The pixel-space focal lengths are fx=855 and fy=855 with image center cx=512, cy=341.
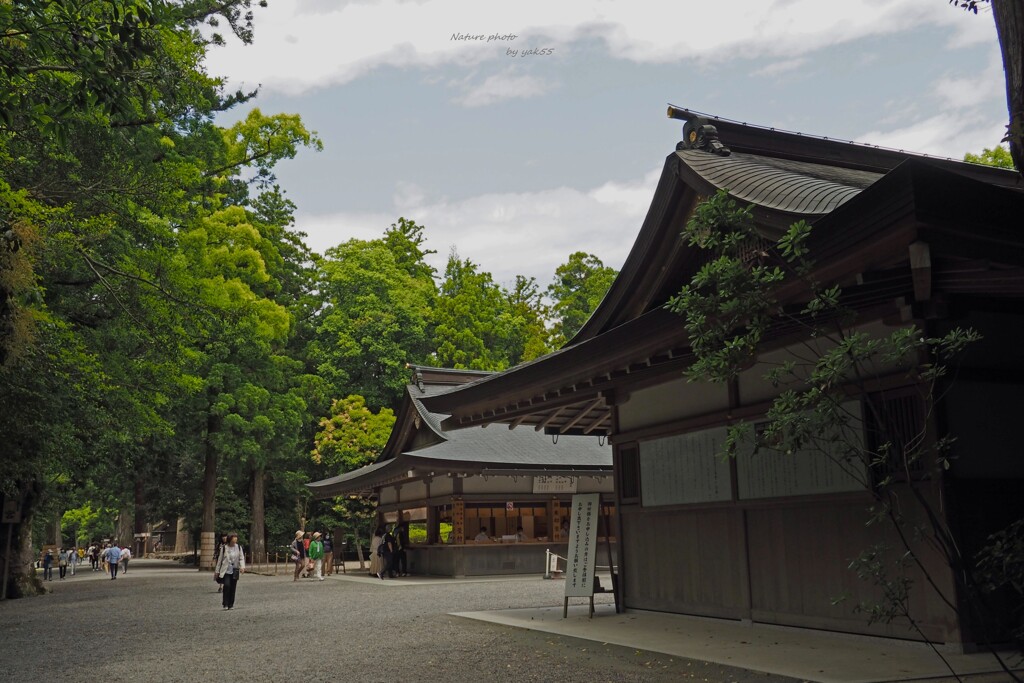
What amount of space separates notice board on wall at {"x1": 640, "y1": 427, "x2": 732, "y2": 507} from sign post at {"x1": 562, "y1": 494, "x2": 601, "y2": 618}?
0.83 meters

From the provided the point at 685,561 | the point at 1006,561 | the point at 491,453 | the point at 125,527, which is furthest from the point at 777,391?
the point at 125,527

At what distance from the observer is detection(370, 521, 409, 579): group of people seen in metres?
28.8

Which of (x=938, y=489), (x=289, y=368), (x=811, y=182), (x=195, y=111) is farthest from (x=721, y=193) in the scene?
(x=289, y=368)

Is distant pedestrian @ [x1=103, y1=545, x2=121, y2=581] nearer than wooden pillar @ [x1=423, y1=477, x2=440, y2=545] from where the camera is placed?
No

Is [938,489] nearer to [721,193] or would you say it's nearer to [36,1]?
[721,193]

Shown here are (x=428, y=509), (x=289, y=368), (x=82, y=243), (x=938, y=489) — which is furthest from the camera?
(x=289, y=368)

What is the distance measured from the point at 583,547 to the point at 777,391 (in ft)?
13.4

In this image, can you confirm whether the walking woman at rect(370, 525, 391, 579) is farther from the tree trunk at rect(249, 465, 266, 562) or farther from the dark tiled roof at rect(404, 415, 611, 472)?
the tree trunk at rect(249, 465, 266, 562)

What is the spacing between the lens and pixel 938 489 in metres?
8.08

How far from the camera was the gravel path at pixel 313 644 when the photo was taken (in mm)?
8703

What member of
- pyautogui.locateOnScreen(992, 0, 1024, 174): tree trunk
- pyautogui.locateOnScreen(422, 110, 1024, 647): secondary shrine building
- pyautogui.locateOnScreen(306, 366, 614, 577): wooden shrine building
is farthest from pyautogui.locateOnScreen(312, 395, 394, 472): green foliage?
pyautogui.locateOnScreen(992, 0, 1024, 174): tree trunk

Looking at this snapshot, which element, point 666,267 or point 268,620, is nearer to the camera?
point 666,267

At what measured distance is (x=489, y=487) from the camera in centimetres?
2744

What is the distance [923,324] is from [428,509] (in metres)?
22.7
